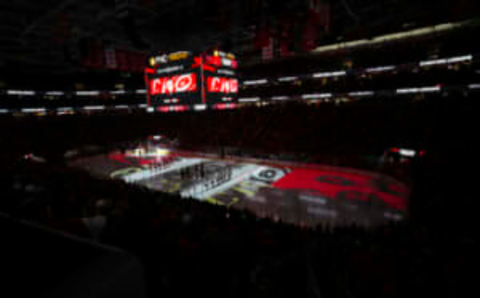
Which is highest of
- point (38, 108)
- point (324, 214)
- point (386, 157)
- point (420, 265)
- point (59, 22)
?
point (59, 22)

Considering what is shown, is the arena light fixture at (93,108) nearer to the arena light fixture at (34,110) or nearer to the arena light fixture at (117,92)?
the arena light fixture at (117,92)

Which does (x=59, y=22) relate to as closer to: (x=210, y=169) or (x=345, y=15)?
(x=210, y=169)

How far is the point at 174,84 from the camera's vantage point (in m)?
12.5

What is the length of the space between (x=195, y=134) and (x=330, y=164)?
1613 centimetres

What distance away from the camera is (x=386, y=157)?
14477mm

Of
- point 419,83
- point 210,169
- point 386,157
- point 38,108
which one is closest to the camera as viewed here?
point 386,157

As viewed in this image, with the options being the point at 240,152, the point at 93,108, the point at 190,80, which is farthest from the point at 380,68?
the point at 93,108

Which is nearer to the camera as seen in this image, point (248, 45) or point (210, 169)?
point (210, 169)

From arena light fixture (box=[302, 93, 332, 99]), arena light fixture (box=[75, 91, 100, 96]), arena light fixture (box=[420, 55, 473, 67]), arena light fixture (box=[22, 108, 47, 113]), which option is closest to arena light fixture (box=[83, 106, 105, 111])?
arena light fixture (box=[75, 91, 100, 96])

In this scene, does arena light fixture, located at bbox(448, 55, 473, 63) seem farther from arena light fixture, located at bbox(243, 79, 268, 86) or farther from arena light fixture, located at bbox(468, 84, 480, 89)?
arena light fixture, located at bbox(243, 79, 268, 86)

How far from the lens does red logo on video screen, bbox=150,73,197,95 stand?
468 inches

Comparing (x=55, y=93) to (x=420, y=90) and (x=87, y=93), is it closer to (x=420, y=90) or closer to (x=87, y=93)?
(x=87, y=93)

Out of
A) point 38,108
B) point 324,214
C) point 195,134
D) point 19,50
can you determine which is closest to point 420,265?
point 324,214

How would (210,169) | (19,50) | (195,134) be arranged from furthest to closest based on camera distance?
1. (195,134)
2. (19,50)
3. (210,169)
